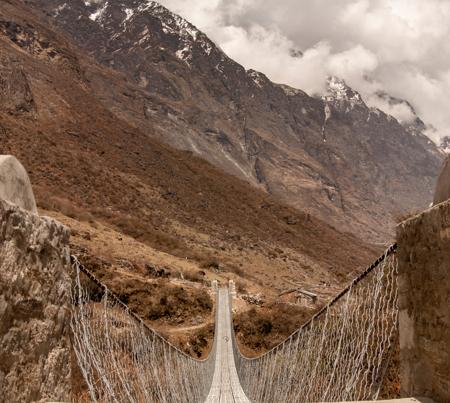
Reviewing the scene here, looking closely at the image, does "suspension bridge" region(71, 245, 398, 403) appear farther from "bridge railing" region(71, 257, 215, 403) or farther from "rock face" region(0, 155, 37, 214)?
"rock face" region(0, 155, 37, 214)

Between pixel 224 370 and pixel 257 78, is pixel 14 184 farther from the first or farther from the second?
pixel 257 78

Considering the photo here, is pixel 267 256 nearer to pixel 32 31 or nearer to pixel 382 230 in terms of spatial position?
pixel 32 31

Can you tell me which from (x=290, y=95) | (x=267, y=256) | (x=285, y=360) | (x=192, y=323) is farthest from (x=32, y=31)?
(x=290, y=95)

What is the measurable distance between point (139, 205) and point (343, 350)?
41383mm

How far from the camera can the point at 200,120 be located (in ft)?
379

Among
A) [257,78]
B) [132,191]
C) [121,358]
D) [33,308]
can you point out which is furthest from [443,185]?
[257,78]

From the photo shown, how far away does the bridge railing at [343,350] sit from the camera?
3.62m

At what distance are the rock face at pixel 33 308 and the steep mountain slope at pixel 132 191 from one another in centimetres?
1754

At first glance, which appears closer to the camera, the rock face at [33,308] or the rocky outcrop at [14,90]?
the rock face at [33,308]

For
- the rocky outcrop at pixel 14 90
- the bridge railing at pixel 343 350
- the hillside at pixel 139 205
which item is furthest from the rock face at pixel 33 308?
the rocky outcrop at pixel 14 90

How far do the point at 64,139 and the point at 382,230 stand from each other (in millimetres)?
106233

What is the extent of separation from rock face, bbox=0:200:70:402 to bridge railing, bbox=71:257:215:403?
12.9 inches

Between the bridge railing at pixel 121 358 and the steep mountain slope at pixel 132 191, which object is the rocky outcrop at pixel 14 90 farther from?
the bridge railing at pixel 121 358

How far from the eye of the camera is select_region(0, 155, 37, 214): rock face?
244 centimetres
